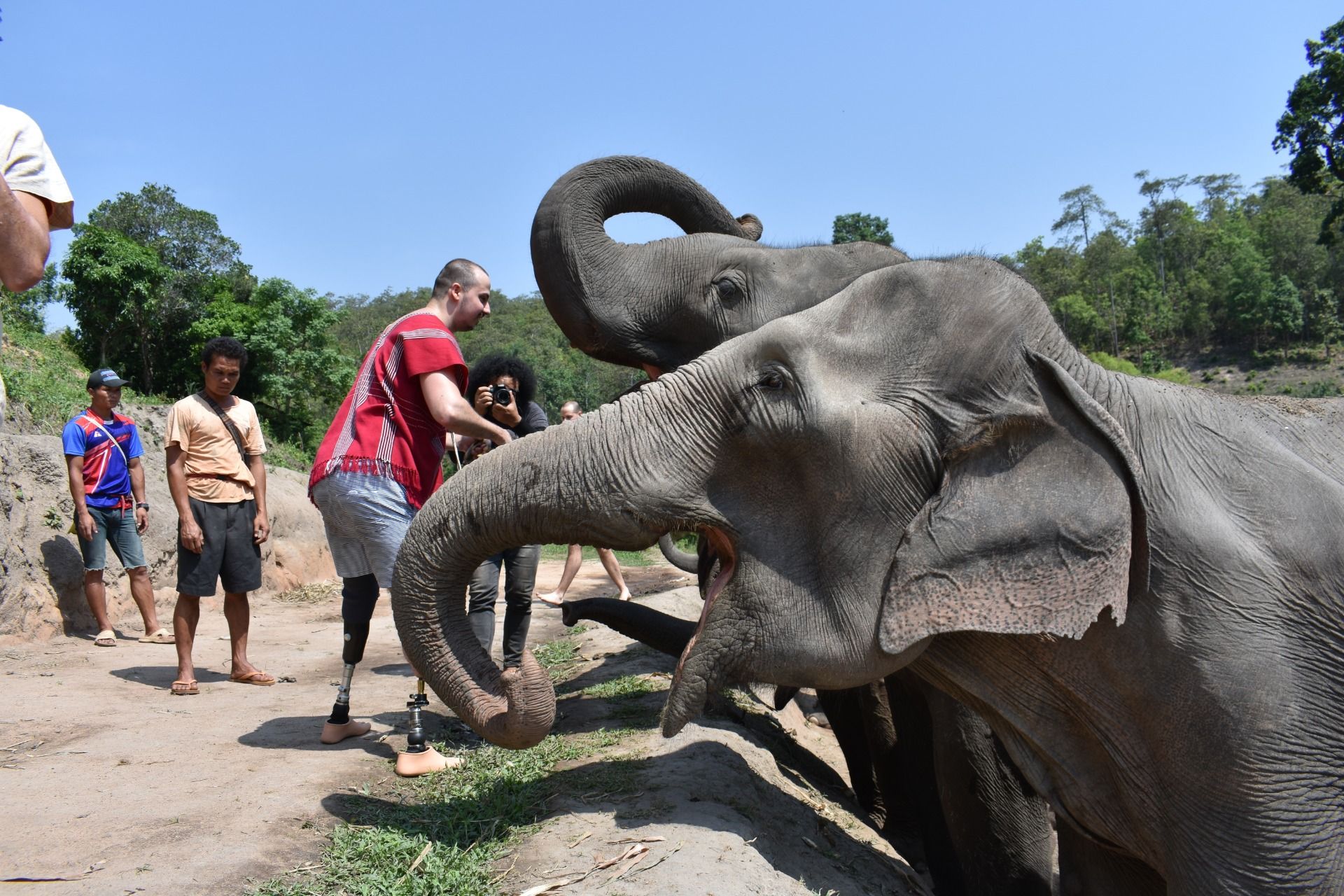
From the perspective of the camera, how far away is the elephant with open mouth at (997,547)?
7.27ft

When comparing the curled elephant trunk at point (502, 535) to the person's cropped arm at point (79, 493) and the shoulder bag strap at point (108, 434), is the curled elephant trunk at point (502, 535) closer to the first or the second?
the person's cropped arm at point (79, 493)

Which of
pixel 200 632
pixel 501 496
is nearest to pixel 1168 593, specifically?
pixel 501 496

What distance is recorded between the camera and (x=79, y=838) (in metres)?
3.18

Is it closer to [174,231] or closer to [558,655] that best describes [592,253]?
[558,655]

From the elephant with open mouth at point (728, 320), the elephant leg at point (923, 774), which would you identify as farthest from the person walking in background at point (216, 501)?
the elephant leg at point (923, 774)

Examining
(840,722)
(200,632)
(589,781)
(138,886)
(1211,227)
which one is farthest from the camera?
(1211,227)

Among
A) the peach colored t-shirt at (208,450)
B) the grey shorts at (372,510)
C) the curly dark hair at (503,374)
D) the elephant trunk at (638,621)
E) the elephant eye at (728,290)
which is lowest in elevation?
the elephant trunk at (638,621)

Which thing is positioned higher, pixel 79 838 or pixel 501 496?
pixel 501 496

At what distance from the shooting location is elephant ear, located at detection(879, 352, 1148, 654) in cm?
217

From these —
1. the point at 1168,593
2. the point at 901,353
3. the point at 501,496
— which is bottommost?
the point at 1168,593

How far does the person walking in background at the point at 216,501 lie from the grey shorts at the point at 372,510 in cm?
228

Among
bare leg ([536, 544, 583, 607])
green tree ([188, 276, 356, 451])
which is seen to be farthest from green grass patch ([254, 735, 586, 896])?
green tree ([188, 276, 356, 451])

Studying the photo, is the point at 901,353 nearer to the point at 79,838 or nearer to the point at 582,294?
the point at 582,294

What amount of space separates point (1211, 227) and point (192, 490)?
73.3m
